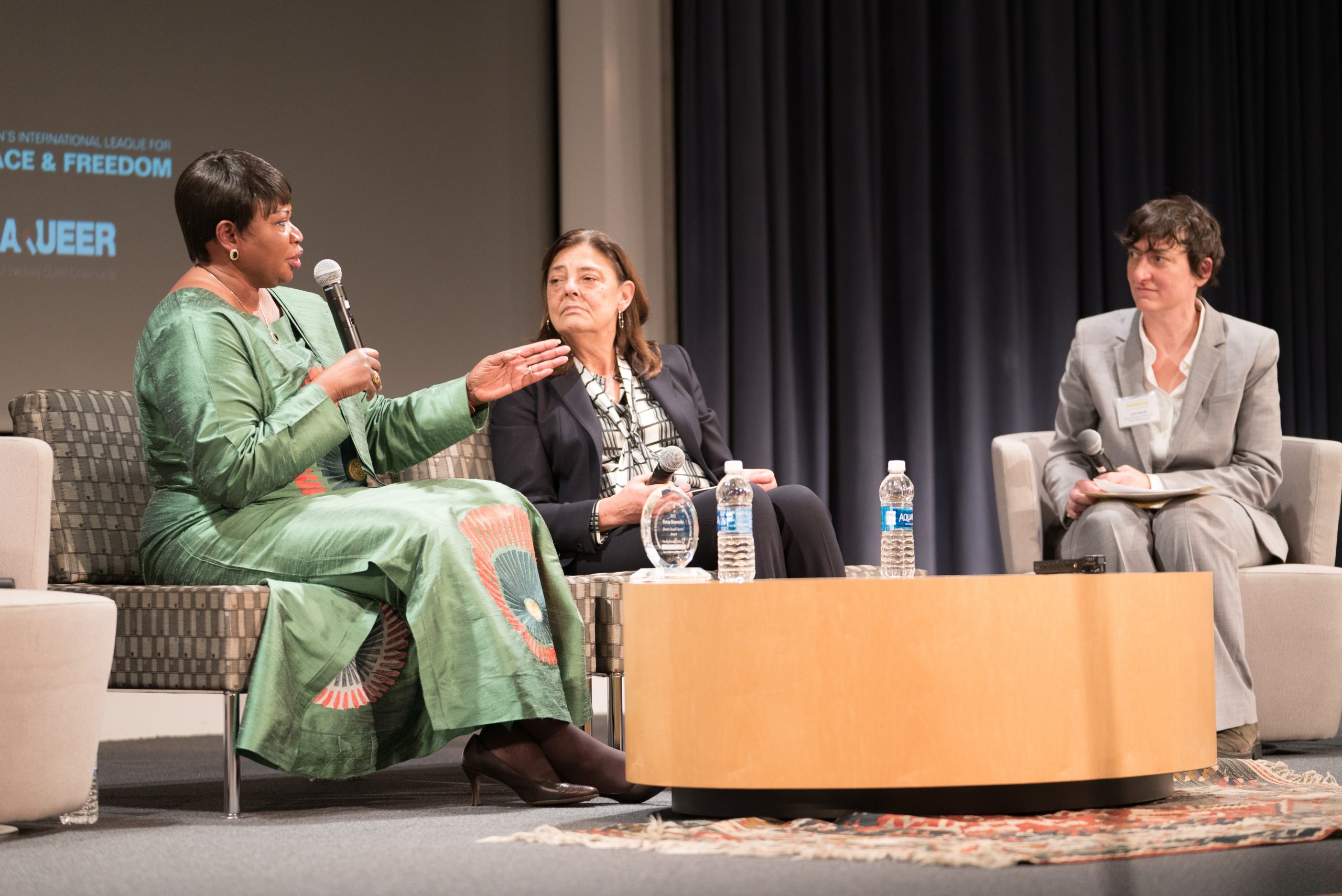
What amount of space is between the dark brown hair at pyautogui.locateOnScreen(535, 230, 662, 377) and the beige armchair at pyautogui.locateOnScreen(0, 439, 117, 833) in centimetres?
132

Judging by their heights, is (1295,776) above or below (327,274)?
below

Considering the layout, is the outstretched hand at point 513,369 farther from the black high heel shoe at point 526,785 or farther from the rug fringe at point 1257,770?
the rug fringe at point 1257,770

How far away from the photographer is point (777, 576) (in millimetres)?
2869

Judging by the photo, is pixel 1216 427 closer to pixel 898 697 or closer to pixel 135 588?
pixel 898 697

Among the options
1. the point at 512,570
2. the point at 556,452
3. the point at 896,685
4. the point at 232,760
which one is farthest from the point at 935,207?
the point at 232,760

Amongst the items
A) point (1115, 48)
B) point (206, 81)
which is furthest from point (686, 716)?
point (1115, 48)

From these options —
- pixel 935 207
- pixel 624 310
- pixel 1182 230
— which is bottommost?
pixel 624 310

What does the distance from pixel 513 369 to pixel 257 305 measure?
0.49 meters

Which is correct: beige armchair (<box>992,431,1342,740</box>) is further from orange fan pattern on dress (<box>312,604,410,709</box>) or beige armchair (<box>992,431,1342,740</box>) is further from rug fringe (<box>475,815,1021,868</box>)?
rug fringe (<box>475,815,1021,868</box>)

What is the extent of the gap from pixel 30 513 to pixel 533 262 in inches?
98.1

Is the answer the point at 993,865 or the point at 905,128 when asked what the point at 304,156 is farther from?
the point at 993,865

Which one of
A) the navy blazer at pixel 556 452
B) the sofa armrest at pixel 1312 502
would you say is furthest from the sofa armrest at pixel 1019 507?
the navy blazer at pixel 556 452

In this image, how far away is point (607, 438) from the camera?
3.24 m

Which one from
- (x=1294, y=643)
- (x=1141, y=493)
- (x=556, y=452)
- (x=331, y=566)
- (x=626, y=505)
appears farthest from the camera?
(x=1294, y=643)
